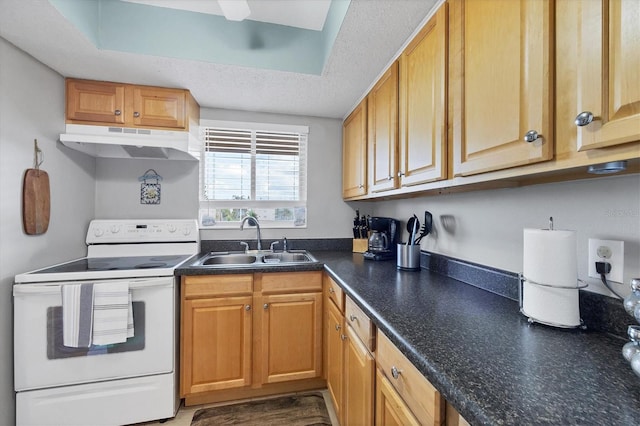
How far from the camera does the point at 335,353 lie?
156 cm

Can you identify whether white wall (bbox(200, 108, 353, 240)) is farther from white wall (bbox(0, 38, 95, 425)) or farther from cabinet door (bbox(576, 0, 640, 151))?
cabinet door (bbox(576, 0, 640, 151))

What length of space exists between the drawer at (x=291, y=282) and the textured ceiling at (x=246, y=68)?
52.6 inches

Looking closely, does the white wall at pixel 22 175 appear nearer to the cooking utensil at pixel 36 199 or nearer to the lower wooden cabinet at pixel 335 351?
the cooking utensil at pixel 36 199

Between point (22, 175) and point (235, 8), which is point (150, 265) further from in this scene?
point (235, 8)

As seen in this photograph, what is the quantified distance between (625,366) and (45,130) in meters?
2.81

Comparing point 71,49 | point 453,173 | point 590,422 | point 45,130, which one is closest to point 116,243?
point 45,130

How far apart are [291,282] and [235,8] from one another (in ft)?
5.22

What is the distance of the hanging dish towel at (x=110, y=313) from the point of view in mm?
1472

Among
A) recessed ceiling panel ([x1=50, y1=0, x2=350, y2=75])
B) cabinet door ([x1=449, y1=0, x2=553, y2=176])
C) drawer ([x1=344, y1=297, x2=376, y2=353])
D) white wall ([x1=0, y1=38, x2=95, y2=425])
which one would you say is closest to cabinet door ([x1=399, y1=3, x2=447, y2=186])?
cabinet door ([x1=449, y1=0, x2=553, y2=176])

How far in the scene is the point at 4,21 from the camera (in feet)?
4.23

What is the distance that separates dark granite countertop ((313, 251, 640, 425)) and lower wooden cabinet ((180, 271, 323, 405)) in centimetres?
84

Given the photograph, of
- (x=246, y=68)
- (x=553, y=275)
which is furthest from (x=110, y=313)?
(x=553, y=275)

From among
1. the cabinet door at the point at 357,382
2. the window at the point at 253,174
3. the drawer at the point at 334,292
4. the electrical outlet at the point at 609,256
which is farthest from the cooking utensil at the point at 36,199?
the electrical outlet at the point at 609,256

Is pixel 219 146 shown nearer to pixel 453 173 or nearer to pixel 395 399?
pixel 453 173
